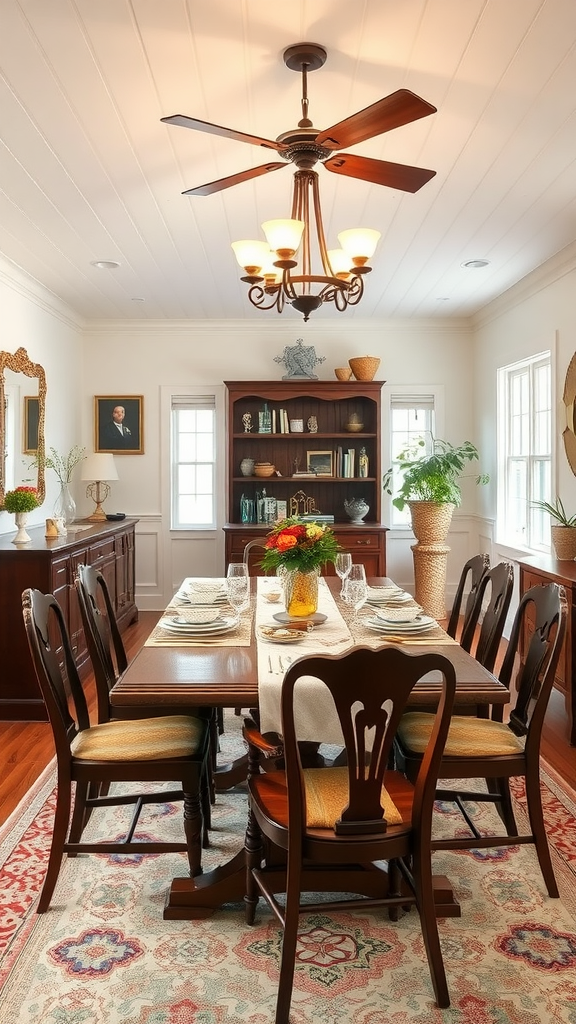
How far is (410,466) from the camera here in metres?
6.74

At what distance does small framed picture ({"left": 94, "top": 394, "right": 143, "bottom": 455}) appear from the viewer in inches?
276

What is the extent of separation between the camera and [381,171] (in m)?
2.56

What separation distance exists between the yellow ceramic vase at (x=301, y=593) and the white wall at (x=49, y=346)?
2.78 metres

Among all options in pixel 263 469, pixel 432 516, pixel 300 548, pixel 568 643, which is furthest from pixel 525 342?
pixel 300 548

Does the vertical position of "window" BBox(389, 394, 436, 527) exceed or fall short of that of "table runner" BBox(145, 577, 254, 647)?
it exceeds it

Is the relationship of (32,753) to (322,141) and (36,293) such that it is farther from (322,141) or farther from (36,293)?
(36,293)

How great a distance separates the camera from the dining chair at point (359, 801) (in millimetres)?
1752

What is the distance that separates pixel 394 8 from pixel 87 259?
3.09m

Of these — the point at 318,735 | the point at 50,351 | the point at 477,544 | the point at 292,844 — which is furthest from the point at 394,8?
the point at 477,544

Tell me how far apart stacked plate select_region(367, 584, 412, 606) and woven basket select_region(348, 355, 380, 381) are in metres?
3.38

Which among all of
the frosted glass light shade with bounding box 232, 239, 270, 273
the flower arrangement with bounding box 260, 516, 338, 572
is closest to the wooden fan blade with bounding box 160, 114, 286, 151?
the frosted glass light shade with bounding box 232, 239, 270, 273

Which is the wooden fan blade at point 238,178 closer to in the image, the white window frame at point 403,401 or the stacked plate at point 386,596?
the stacked plate at point 386,596

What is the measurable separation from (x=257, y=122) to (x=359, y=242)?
0.69 m

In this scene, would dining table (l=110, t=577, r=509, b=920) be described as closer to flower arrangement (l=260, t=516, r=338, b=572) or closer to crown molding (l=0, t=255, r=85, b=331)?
flower arrangement (l=260, t=516, r=338, b=572)
